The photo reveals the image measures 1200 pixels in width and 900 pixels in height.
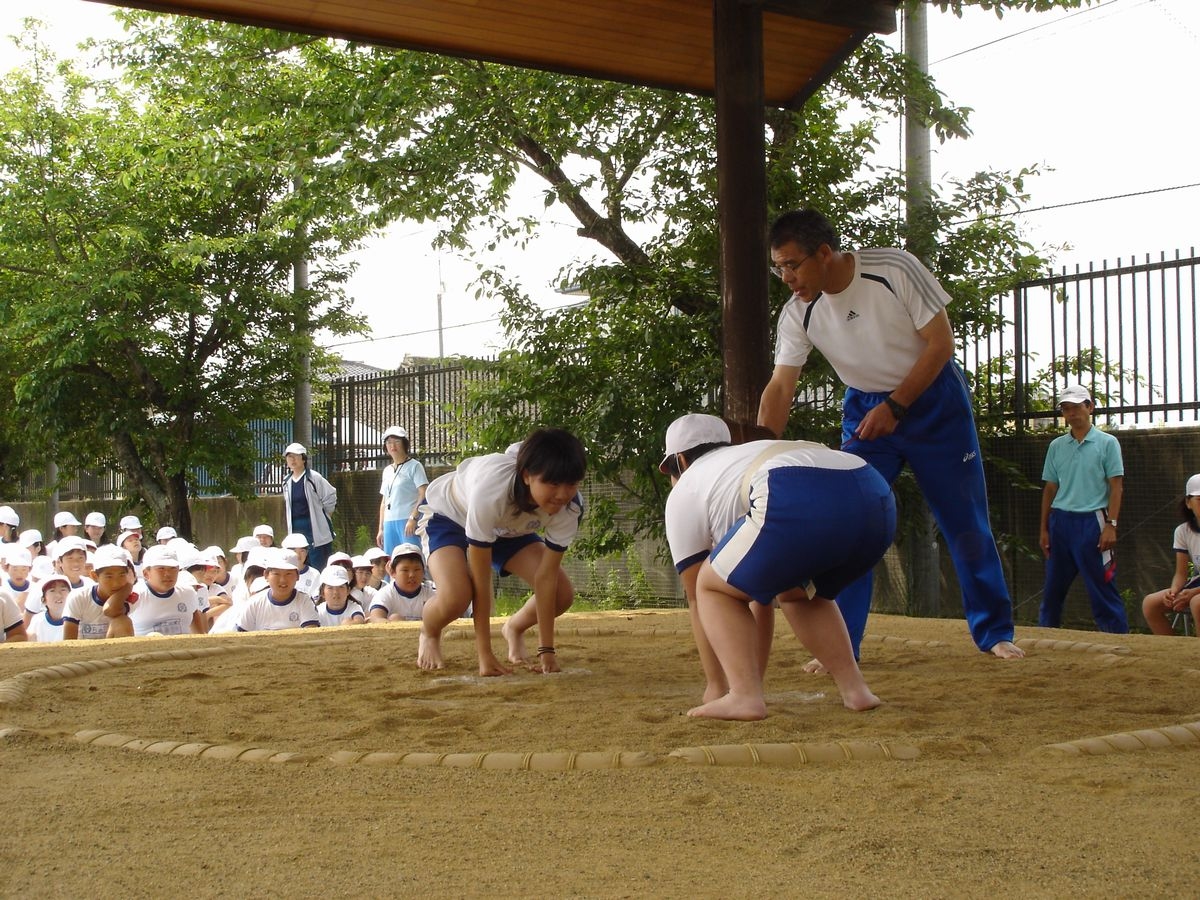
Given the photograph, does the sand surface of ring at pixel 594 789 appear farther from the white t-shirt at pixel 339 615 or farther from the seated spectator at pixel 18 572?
the seated spectator at pixel 18 572

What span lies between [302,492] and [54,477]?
11178 millimetres

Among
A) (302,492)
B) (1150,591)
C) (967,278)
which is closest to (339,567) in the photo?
(302,492)

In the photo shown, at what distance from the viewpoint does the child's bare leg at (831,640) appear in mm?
3059

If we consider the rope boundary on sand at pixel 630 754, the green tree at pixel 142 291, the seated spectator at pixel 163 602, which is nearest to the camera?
the rope boundary on sand at pixel 630 754

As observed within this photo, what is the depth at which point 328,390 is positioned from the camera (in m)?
13.3

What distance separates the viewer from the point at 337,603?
6887mm

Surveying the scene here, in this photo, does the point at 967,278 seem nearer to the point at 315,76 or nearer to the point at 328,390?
the point at 315,76

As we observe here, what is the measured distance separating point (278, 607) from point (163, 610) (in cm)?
62

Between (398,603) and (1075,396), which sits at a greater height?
(1075,396)

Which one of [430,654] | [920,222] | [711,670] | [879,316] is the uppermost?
[920,222]

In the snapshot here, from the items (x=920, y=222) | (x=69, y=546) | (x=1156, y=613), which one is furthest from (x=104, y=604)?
(x=1156, y=613)

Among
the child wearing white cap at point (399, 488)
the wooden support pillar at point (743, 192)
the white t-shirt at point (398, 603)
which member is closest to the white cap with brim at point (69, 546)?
the white t-shirt at point (398, 603)

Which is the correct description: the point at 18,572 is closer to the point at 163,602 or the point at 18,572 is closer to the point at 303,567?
the point at 163,602

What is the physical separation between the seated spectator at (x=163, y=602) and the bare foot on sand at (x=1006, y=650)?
13.5ft
